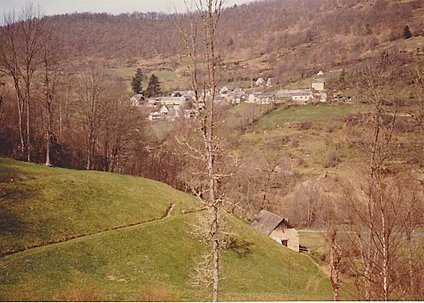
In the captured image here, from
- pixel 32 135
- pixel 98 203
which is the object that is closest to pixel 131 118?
pixel 32 135

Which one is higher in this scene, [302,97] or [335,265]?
[302,97]

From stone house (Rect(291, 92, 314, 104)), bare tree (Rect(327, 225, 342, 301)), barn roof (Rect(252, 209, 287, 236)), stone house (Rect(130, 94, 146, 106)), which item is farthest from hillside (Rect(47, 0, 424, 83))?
bare tree (Rect(327, 225, 342, 301))

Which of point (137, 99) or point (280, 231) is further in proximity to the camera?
point (137, 99)

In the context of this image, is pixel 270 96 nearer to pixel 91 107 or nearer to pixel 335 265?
pixel 91 107

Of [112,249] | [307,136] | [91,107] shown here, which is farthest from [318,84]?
[112,249]

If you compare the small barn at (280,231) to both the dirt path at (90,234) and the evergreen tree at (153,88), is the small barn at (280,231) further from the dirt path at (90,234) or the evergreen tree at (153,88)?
the evergreen tree at (153,88)

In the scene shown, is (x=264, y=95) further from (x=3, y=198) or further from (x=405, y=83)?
(x=3, y=198)
